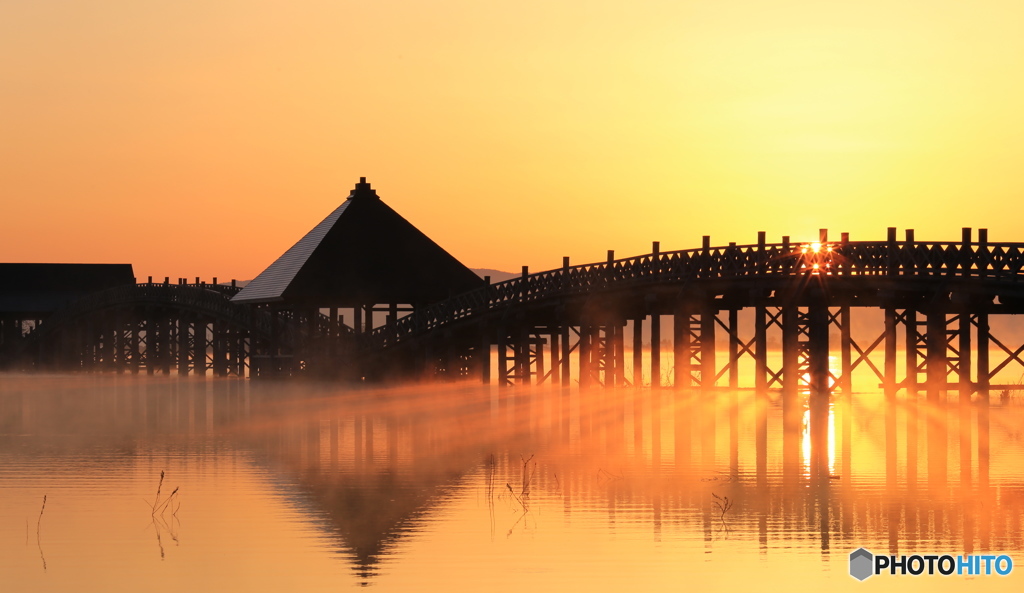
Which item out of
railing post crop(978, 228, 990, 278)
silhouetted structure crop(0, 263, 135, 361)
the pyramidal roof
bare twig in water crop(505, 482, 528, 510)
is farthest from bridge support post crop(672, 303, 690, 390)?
silhouetted structure crop(0, 263, 135, 361)

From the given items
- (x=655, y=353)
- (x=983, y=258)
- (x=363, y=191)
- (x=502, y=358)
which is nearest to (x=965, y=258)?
(x=983, y=258)

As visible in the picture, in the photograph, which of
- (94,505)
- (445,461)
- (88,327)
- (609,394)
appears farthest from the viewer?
(88,327)

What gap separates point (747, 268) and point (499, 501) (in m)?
25.1

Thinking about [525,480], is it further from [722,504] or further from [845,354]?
[845,354]

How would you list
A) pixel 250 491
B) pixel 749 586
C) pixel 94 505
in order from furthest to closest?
pixel 250 491 < pixel 94 505 < pixel 749 586

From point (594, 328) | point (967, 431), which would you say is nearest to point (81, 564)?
point (967, 431)

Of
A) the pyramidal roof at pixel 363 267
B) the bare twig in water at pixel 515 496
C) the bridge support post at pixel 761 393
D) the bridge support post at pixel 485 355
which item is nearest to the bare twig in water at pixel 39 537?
the bare twig in water at pixel 515 496

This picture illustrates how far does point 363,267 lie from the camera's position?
61.1 metres

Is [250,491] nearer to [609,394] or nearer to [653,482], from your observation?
[653,482]

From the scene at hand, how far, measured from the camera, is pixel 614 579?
14.5 m

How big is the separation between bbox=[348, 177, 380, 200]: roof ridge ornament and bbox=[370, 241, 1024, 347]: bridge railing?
37.0 feet

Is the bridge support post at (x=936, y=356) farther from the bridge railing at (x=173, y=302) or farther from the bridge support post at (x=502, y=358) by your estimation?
the bridge railing at (x=173, y=302)

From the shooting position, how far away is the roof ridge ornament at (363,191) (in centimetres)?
6614

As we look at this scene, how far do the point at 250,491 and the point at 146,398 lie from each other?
3036cm
